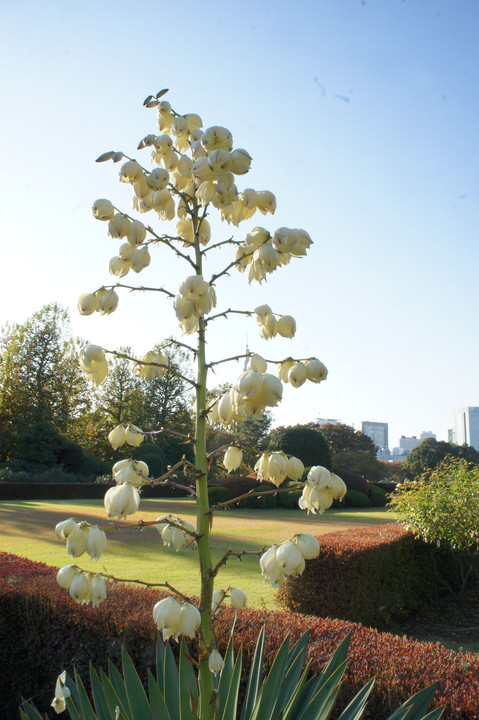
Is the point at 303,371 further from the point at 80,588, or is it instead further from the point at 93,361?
the point at 80,588

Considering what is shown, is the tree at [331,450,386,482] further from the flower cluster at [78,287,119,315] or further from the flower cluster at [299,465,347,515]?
the flower cluster at [78,287,119,315]

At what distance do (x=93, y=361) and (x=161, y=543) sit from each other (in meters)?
7.86

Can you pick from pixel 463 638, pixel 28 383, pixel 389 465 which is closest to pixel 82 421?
pixel 28 383

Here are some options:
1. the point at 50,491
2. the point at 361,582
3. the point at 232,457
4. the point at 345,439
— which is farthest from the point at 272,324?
the point at 345,439

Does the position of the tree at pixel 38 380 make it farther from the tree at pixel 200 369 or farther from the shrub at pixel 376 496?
the tree at pixel 200 369

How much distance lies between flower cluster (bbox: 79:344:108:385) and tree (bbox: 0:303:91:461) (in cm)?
2265

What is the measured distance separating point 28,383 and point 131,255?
24197 millimetres

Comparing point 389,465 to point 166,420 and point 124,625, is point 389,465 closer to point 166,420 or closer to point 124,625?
point 166,420

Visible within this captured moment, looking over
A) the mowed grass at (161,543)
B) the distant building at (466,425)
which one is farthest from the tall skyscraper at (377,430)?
the mowed grass at (161,543)

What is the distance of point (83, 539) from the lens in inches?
54.7

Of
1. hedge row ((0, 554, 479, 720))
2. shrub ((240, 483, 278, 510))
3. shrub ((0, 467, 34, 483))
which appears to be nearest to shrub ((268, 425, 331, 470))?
shrub ((240, 483, 278, 510))

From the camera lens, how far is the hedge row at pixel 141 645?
2328mm

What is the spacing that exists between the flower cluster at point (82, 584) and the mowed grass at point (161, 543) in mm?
3266

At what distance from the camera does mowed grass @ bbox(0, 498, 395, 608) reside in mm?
6629
